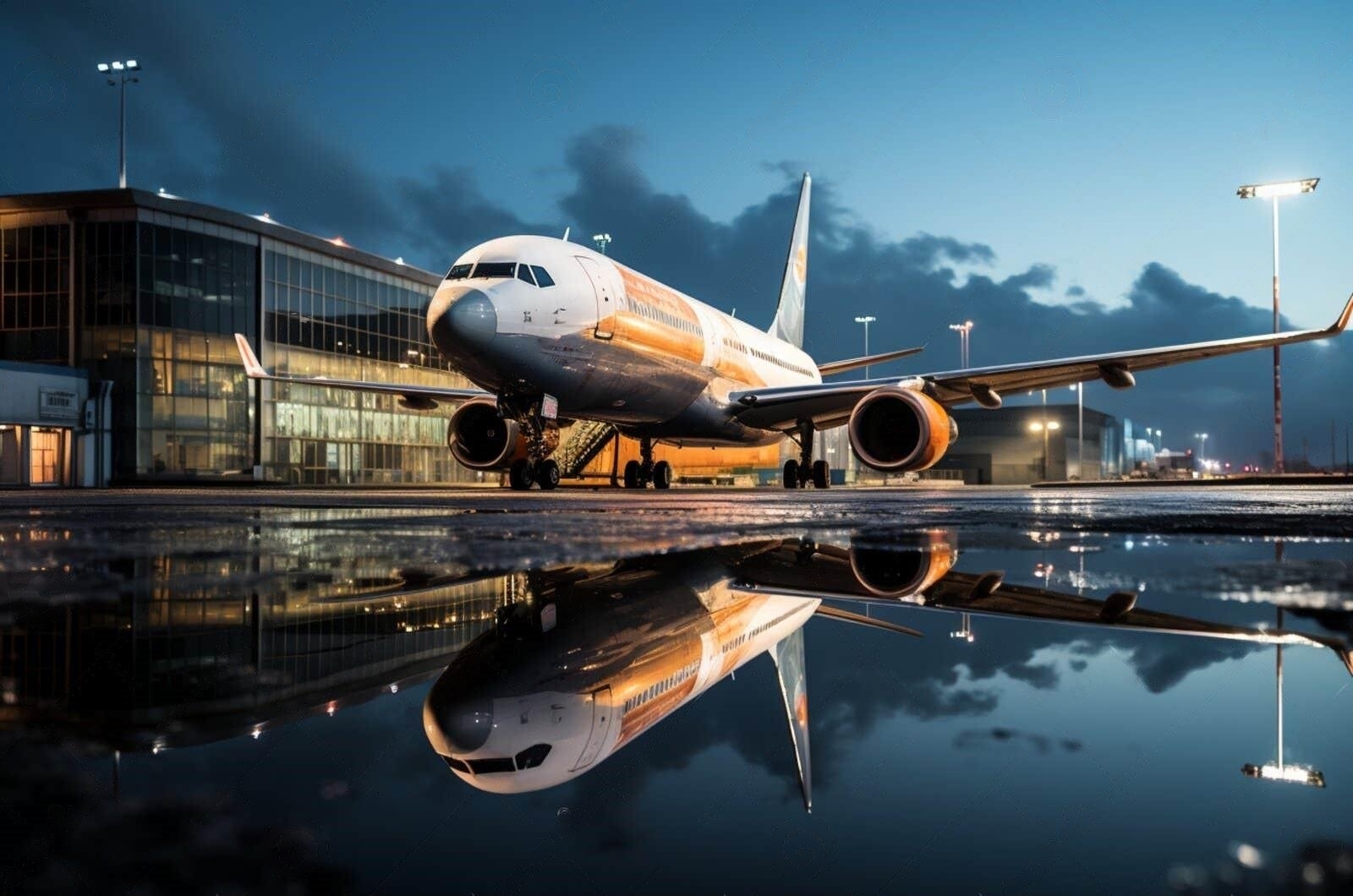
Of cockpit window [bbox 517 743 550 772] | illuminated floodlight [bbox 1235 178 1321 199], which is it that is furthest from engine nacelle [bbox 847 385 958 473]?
illuminated floodlight [bbox 1235 178 1321 199]

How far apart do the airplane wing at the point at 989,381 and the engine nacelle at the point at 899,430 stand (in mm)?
712

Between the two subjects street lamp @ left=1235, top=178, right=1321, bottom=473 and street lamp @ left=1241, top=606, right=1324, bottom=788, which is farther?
street lamp @ left=1235, top=178, right=1321, bottom=473

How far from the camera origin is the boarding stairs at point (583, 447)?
24.4 m

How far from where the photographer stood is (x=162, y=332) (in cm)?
3331

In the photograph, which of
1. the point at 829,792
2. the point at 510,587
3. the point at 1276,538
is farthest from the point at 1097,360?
the point at 829,792

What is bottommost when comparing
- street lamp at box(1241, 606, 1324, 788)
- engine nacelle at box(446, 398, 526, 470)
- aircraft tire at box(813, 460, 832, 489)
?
street lamp at box(1241, 606, 1324, 788)

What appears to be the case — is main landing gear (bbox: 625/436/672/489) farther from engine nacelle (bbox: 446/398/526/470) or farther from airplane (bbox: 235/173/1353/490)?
engine nacelle (bbox: 446/398/526/470)

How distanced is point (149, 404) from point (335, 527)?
107ft

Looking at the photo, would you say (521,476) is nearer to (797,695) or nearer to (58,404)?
(797,695)

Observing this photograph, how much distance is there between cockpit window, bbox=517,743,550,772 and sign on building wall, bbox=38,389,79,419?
117 ft

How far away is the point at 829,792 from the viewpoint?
1083 millimetres

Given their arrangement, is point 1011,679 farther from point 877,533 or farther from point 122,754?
point 877,533

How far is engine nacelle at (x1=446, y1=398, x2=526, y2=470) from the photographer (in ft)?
49.4

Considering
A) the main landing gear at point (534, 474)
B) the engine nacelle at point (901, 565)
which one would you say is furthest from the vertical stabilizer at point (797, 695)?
the main landing gear at point (534, 474)
